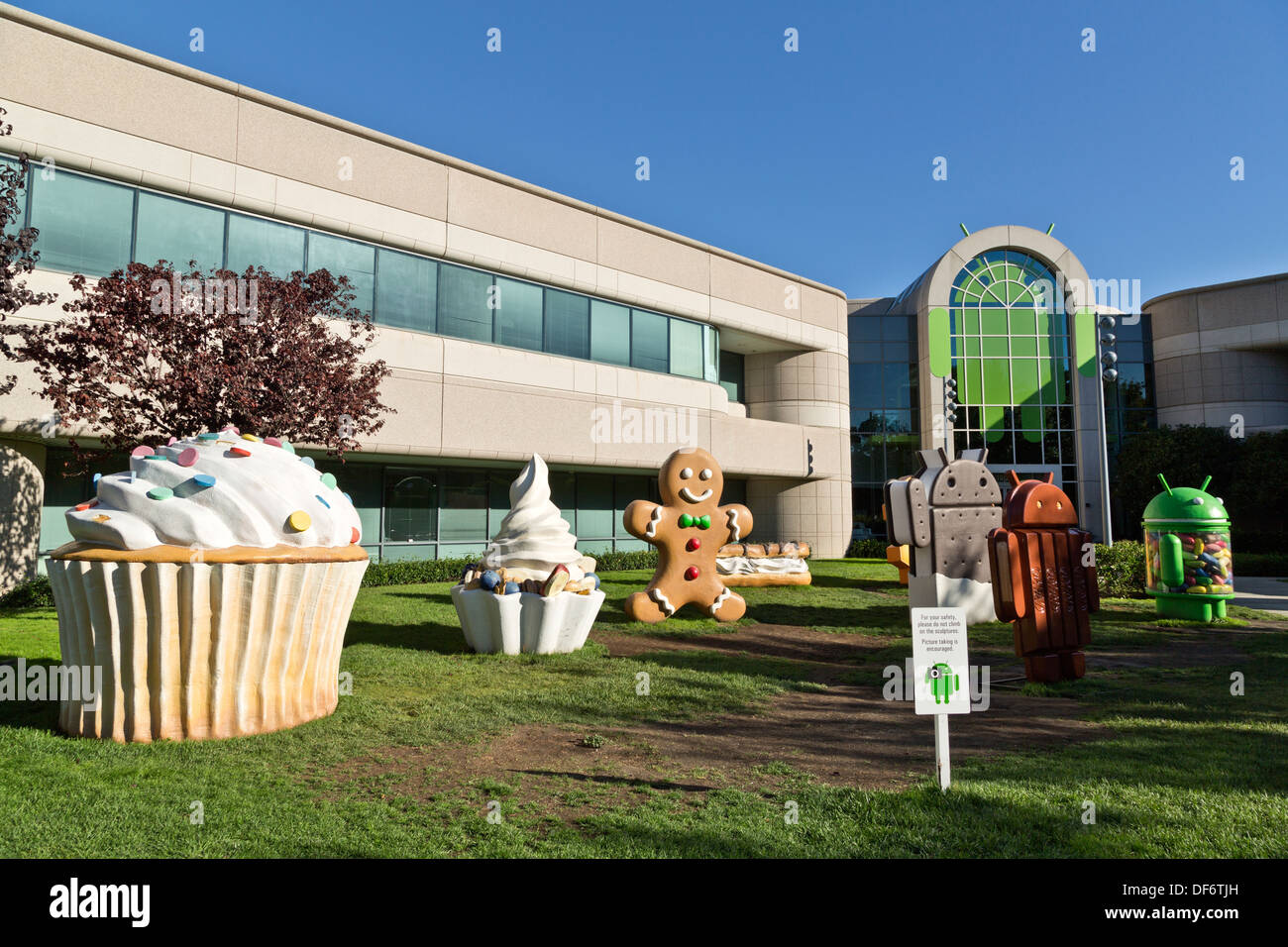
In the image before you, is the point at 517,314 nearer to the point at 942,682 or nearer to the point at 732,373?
the point at 732,373

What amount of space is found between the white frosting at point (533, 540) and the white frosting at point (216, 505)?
3.47 meters

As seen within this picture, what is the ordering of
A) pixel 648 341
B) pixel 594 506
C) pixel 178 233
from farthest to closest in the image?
pixel 594 506 → pixel 648 341 → pixel 178 233

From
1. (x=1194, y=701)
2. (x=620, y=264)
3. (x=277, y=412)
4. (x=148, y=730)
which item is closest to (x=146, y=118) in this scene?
(x=277, y=412)

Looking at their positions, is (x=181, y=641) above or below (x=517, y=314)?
below

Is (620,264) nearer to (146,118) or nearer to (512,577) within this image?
(146,118)

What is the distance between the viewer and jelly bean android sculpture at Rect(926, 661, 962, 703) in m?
4.66

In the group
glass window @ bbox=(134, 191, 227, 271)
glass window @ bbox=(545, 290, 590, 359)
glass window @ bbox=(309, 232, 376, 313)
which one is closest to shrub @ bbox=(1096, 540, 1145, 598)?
glass window @ bbox=(545, 290, 590, 359)

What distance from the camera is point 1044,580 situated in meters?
8.29

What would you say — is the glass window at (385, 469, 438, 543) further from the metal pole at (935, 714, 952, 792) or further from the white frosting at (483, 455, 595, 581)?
the metal pole at (935, 714, 952, 792)

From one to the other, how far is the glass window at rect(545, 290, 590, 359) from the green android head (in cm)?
1418

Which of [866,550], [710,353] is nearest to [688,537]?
[710,353]

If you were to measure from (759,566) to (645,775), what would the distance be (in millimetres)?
13496

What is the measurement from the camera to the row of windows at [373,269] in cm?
1428

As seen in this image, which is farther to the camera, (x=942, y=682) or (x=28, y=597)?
(x=28, y=597)
